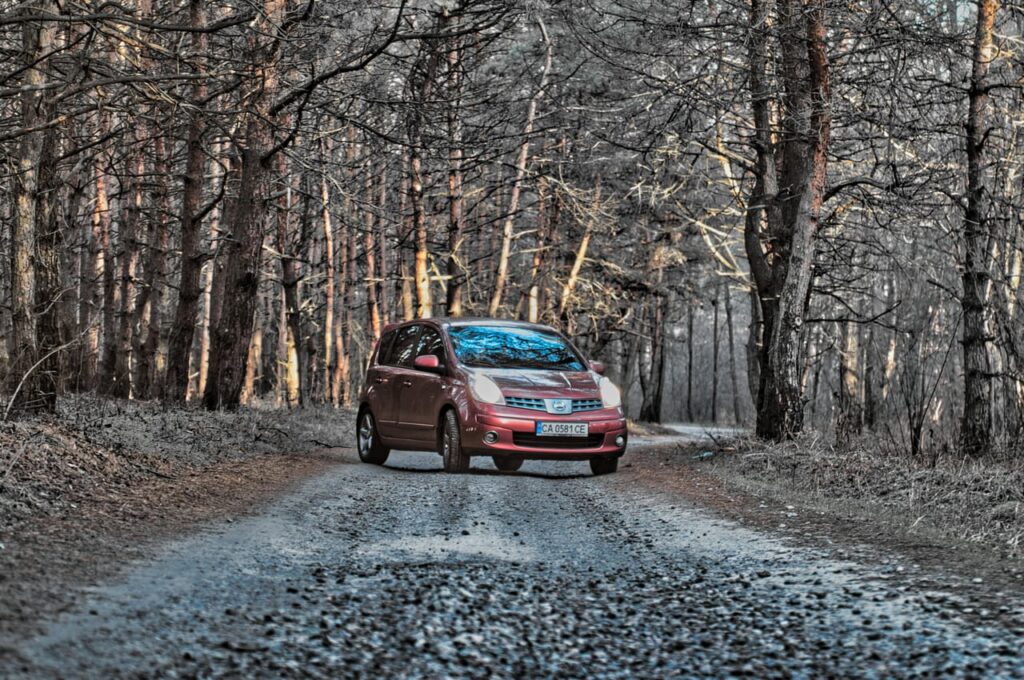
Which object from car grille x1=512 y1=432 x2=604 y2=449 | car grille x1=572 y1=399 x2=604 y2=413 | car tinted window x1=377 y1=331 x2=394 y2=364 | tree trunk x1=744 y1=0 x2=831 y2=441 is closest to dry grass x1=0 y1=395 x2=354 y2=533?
car tinted window x1=377 y1=331 x2=394 y2=364

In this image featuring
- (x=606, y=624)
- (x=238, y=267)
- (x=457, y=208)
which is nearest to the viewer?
(x=606, y=624)

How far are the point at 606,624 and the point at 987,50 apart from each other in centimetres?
1357

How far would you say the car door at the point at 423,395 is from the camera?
1334cm

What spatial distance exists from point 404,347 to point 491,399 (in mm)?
2525

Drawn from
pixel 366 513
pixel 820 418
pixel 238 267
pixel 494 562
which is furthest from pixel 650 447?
pixel 494 562

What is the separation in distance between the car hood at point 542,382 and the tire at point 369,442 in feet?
7.64

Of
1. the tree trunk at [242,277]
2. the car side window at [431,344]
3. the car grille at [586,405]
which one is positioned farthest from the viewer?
the tree trunk at [242,277]

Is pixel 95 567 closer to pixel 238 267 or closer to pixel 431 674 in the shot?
pixel 431 674

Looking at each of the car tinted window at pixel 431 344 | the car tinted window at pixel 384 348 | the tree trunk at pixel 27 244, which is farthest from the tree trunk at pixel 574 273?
the tree trunk at pixel 27 244

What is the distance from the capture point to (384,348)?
49.8 feet

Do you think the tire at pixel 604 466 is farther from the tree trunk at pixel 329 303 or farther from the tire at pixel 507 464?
the tree trunk at pixel 329 303

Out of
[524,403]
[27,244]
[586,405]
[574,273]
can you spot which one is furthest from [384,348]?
[574,273]

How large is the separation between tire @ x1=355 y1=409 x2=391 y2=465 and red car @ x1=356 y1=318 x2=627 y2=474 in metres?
0.02

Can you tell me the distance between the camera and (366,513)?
9273 millimetres
